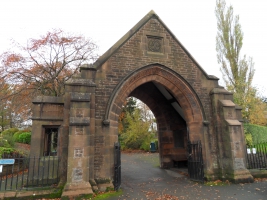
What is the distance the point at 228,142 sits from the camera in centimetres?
798

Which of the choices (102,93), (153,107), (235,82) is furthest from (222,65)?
(102,93)

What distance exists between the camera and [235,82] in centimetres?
2248

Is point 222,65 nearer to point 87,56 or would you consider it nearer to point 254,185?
point 87,56

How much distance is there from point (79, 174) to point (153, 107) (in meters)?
7.01

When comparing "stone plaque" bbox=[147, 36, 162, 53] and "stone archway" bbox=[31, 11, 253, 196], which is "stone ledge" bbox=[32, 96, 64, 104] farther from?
"stone plaque" bbox=[147, 36, 162, 53]

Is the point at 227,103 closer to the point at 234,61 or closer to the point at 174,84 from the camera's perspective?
the point at 174,84

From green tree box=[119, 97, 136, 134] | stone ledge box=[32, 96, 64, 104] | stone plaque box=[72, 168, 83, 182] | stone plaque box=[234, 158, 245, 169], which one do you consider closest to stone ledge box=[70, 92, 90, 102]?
stone ledge box=[32, 96, 64, 104]

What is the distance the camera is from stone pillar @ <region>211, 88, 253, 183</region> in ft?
25.2

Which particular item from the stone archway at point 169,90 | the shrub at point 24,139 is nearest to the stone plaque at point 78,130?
the stone archway at point 169,90

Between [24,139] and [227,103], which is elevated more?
[227,103]

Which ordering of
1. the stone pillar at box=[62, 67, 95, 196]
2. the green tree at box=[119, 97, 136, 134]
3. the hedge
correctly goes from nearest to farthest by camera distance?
the stone pillar at box=[62, 67, 95, 196] → the hedge → the green tree at box=[119, 97, 136, 134]

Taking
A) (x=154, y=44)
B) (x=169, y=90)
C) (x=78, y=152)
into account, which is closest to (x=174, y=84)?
(x=169, y=90)

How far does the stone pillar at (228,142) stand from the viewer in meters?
7.68

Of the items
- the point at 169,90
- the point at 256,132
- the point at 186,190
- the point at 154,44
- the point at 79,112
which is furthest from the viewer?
the point at 256,132
